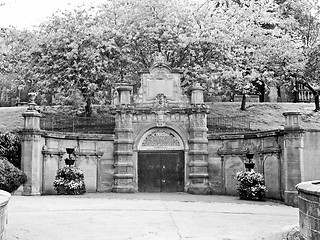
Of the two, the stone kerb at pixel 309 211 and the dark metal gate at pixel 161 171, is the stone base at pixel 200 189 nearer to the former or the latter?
the dark metal gate at pixel 161 171

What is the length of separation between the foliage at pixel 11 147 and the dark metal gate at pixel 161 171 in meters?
6.26

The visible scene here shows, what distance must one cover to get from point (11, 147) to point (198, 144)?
31.1ft

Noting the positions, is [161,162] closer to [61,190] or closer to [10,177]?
[61,190]

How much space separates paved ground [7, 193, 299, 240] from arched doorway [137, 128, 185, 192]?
17.2 ft

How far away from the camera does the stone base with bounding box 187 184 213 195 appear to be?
2241cm

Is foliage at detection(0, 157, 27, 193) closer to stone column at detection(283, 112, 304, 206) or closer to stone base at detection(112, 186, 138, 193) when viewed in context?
stone base at detection(112, 186, 138, 193)

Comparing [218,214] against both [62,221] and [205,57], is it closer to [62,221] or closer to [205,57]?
[62,221]

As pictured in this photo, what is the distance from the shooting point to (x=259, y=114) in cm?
3114

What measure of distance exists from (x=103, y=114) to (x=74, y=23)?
689 cm

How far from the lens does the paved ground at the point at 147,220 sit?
996 centimetres

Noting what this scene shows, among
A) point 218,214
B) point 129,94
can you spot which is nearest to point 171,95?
point 129,94

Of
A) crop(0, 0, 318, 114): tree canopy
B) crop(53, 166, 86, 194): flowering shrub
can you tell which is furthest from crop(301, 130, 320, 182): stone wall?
crop(53, 166, 86, 194): flowering shrub

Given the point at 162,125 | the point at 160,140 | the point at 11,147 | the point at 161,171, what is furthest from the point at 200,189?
the point at 11,147

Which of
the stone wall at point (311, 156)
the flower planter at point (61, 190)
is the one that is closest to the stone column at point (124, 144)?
the flower planter at point (61, 190)
